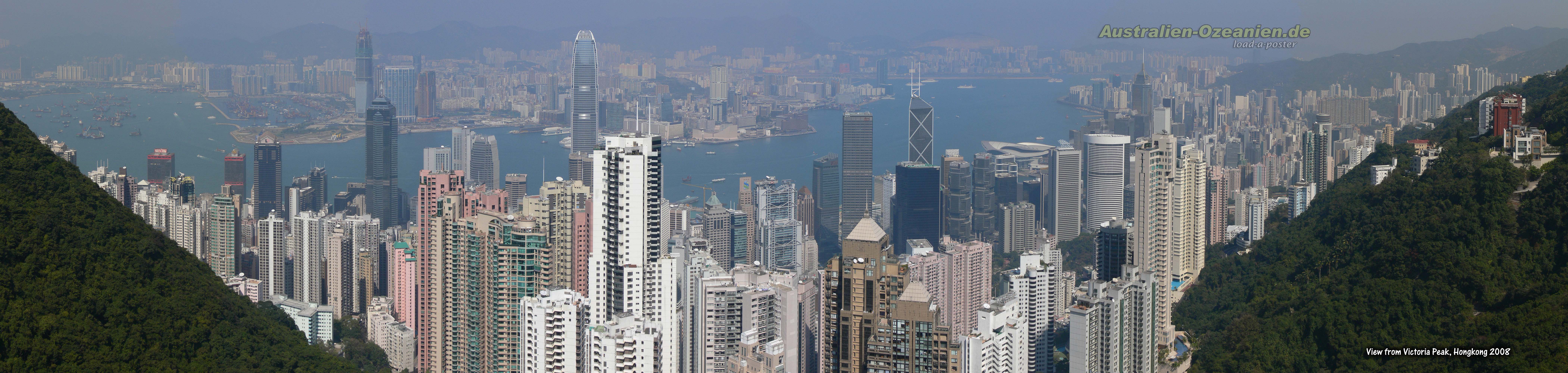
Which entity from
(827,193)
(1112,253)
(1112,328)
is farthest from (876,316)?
(827,193)

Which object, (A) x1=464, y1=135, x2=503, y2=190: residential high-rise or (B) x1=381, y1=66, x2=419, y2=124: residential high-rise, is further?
(B) x1=381, y1=66, x2=419, y2=124: residential high-rise

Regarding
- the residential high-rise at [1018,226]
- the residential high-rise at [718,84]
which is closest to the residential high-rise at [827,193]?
the residential high-rise at [1018,226]

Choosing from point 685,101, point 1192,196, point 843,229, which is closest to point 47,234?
point 1192,196

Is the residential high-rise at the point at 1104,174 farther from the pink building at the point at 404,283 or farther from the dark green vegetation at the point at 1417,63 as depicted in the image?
the pink building at the point at 404,283

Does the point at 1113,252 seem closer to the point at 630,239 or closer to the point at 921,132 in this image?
the point at 630,239

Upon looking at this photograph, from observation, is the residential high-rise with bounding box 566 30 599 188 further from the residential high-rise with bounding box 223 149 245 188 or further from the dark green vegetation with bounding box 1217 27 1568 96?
the dark green vegetation with bounding box 1217 27 1568 96

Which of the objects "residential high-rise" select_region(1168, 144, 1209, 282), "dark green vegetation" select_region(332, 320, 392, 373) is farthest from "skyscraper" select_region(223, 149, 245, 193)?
"residential high-rise" select_region(1168, 144, 1209, 282)
